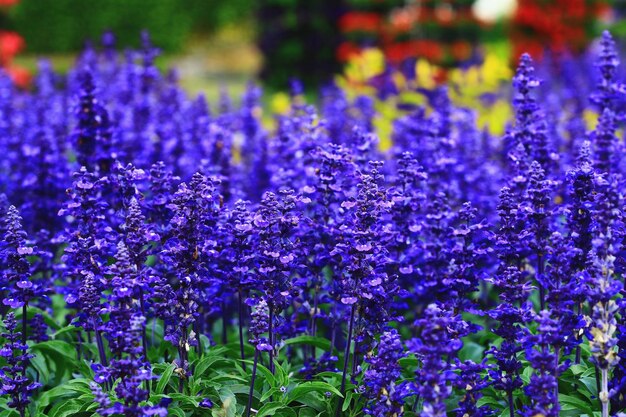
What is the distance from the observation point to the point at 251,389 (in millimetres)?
4930

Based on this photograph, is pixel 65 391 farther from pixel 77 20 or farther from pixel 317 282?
pixel 77 20

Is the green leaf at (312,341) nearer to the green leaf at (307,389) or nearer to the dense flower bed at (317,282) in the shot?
the dense flower bed at (317,282)

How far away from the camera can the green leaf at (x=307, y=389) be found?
499cm

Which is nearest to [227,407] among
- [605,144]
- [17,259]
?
[17,259]

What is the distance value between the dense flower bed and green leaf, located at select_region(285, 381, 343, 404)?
19 millimetres

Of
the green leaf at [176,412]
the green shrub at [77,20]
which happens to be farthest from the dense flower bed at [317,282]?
the green shrub at [77,20]

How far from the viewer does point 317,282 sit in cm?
588

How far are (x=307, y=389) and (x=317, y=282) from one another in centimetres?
95

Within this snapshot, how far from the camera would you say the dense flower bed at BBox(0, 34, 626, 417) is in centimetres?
462

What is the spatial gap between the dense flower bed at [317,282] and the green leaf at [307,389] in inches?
0.8

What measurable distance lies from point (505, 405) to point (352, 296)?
3.89 feet

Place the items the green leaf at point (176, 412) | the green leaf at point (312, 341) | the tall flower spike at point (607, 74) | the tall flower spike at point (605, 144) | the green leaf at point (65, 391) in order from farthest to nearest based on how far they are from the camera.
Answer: the tall flower spike at point (607, 74), the tall flower spike at point (605, 144), the green leaf at point (312, 341), the green leaf at point (65, 391), the green leaf at point (176, 412)

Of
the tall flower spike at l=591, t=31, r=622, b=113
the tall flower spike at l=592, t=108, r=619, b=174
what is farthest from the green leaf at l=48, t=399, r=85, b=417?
the tall flower spike at l=591, t=31, r=622, b=113

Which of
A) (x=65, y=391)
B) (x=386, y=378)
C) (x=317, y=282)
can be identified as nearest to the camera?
(x=386, y=378)
